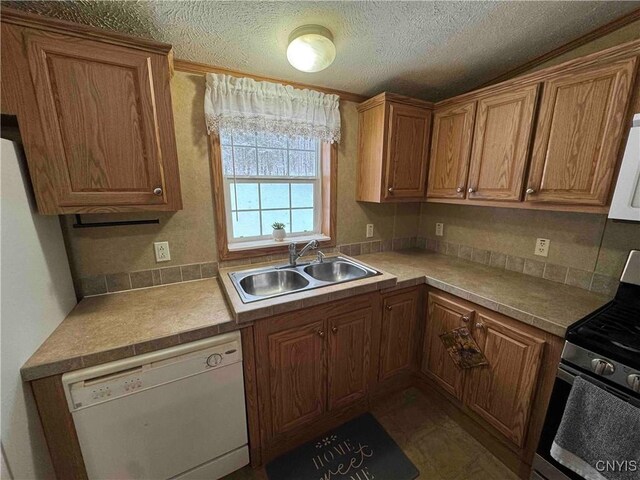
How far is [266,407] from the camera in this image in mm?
1379

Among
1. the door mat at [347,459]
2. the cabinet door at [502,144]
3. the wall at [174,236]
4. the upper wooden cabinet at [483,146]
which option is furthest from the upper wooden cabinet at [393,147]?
the door mat at [347,459]

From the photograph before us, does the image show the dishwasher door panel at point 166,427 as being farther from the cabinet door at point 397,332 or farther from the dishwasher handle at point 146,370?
the cabinet door at point 397,332

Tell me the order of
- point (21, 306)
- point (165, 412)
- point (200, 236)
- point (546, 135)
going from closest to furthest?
point (21, 306) → point (165, 412) → point (546, 135) → point (200, 236)

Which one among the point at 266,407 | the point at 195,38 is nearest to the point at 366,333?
the point at 266,407

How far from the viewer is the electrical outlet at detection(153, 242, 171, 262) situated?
157 centimetres

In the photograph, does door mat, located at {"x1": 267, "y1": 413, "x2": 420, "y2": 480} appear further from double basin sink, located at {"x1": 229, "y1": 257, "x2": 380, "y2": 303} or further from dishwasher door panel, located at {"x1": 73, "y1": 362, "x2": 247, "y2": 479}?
double basin sink, located at {"x1": 229, "y1": 257, "x2": 380, "y2": 303}

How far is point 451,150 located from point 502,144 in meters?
0.35

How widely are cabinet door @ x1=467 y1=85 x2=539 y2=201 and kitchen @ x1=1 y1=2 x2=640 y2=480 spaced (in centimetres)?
1

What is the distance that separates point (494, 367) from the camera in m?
1.41

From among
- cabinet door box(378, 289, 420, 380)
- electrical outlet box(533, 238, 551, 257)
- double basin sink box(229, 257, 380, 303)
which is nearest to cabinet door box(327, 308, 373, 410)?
cabinet door box(378, 289, 420, 380)

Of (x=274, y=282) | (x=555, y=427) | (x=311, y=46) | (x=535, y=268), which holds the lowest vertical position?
(x=555, y=427)

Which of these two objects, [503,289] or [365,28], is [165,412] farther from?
[365,28]

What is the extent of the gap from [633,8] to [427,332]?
1937 millimetres

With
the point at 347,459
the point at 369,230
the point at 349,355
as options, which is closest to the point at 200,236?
the point at 349,355
